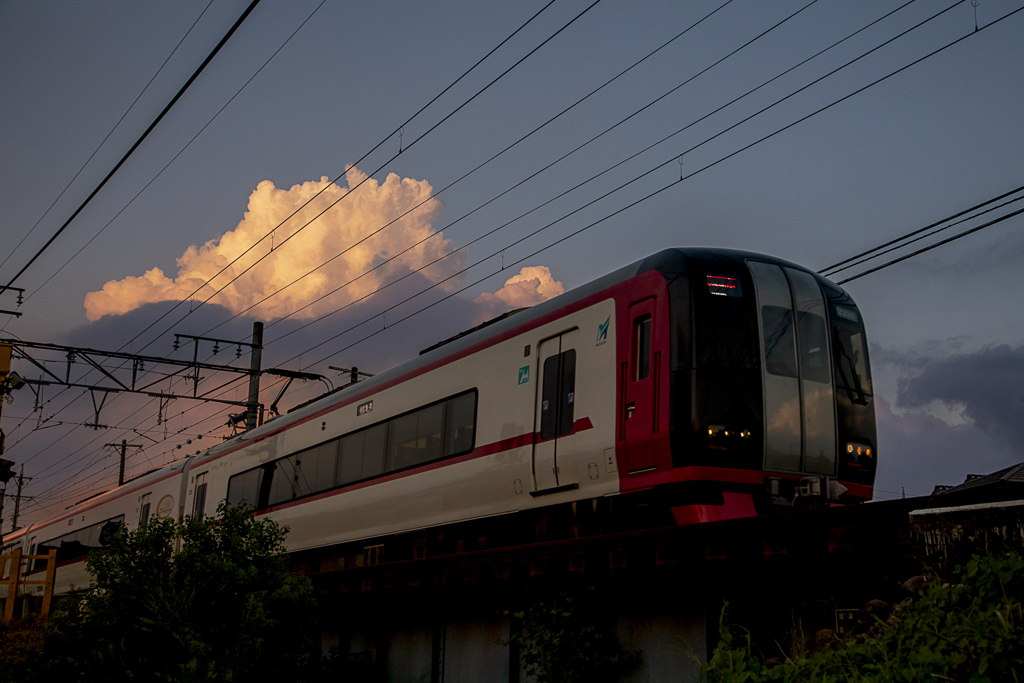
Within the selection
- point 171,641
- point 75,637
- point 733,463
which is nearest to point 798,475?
point 733,463

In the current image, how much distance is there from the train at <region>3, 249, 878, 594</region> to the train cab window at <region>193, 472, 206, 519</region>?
30.2 feet

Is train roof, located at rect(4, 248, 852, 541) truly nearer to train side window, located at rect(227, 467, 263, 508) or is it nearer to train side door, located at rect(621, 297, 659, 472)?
train side door, located at rect(621, 297, 659, 472)

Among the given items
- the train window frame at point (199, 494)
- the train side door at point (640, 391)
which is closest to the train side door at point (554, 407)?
the train side door at point (640, 391)

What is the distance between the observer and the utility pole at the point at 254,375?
882 inches

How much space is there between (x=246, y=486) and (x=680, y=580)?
1307cm

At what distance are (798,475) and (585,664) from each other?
269 centimetres

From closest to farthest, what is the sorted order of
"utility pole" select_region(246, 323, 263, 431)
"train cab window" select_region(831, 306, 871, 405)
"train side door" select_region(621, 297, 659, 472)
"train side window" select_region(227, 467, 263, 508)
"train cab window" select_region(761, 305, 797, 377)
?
1. "train side door" select_region(621, 297, 659, 472)
2. "train cab window" select_region(761, 305, 797, 377)
3. "train cab window" select_region(831, 306, 871, 405)
4. "train side window" select_region(227, 467, 263, 508)
5. "utility pole" select_region(246, 323, 263, 431)

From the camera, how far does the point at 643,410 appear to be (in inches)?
337

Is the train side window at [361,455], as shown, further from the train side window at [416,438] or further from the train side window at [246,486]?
the train side window at [246,486]

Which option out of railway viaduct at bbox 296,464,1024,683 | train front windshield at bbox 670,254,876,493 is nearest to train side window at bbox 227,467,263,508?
railway viaduct at bbox 296,464,1024,683

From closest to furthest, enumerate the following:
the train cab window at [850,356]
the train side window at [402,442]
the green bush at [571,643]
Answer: the green bush at [571,643] < the train cab window at [850,356] < the train side window at [402,442]

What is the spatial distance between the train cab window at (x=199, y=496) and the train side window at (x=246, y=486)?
156 cm

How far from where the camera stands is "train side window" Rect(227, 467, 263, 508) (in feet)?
58.1

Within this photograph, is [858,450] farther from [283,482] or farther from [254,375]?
[254,375]
